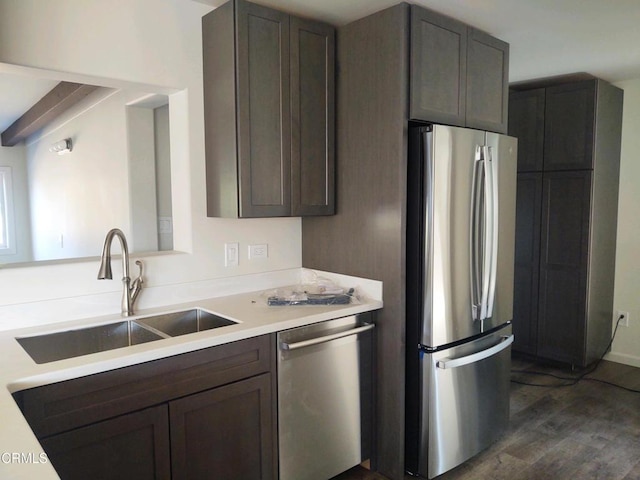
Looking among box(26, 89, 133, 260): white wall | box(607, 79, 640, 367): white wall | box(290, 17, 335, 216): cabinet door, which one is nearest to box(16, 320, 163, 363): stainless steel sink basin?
box(290, 17, 335, 216): cabinet door

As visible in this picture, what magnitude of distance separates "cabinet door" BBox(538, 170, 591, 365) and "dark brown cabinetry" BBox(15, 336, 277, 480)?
109 inches

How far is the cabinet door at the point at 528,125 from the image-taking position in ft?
12.7

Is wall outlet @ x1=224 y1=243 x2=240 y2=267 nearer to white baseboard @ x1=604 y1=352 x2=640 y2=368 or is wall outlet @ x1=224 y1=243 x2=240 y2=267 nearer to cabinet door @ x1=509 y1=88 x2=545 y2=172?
cabinet door @ x1=509 y1=88 x2=545 y2=172

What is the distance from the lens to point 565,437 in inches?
112

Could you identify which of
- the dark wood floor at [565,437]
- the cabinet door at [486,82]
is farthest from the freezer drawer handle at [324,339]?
the cabinet door at [486,82]

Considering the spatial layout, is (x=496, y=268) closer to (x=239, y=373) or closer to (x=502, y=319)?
(x=502, y=319)

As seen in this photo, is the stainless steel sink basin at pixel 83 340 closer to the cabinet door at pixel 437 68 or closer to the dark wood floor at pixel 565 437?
the dark wood floor at pixel 565 437

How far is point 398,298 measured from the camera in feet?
7.63

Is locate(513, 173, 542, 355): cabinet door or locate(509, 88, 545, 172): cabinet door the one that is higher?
locate(509, 88, 545, 172): cabinet door

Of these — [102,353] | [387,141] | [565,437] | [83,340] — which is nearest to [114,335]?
[83,340]

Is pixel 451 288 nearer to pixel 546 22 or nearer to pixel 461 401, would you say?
pixel 461 401

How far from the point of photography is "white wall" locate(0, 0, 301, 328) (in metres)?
1.95

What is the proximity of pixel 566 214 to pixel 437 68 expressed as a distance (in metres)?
2.07

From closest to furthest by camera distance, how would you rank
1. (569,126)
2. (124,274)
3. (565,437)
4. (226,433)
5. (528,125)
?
(226,433) → (124,274) → (565,437) → (569,126) → (528,125)
